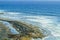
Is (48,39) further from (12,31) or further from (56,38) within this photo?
(12,31)

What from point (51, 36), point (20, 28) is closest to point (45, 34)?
point (51, 36)

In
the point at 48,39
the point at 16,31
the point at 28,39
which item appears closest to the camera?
the point at 28,39

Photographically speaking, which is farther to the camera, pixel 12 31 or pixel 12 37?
pixel 12 31

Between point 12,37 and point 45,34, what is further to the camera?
point 45,34

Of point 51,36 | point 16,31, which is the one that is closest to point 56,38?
point 51,36

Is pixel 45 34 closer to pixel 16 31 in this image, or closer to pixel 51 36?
pixel 51 36

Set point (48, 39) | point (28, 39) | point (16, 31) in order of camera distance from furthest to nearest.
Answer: point (16, 31) → point (48, 39) → point (28, 39)

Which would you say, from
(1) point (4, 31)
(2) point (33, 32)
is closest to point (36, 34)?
(2) point (33, 32)
